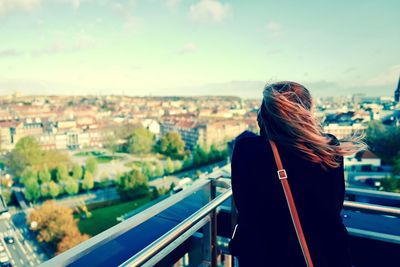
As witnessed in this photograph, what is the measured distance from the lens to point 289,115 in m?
0.71

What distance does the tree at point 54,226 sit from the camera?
36.1 ft

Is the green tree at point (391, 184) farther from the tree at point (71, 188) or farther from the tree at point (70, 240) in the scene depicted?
the tree at point (71, 188)

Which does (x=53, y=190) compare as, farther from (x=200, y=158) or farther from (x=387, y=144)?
(x=387, y=144)

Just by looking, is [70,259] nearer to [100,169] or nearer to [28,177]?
[28,177]

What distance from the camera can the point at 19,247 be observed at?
37.5 ft

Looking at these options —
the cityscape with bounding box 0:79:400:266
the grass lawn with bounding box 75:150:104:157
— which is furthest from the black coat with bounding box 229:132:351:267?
the grass lawn with bounding box 75:150:104:157

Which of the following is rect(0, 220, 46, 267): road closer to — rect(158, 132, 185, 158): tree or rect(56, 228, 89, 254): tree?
rect(56, 228, 89, 254): tree

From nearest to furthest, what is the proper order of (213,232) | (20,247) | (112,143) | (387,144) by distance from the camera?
(213,232)
(20,247)
(387,144)
(112,143)

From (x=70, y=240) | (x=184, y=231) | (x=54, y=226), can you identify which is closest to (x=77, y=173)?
(x=54, y=226)

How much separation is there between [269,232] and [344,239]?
18 centimetres

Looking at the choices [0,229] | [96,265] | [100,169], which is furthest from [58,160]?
[96,265]

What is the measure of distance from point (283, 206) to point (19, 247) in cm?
1323

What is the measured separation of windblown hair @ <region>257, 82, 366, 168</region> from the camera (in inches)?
27.4

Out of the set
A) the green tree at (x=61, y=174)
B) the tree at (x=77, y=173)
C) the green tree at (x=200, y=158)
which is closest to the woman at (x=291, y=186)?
the green tree at (x=61, y=174)
